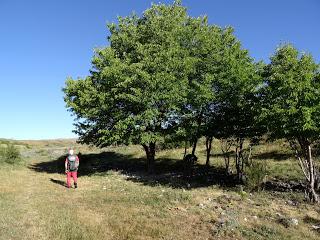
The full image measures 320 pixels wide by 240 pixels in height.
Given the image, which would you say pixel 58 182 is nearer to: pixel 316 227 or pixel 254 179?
pixel 254 179

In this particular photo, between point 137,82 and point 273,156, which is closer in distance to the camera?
point 137,82

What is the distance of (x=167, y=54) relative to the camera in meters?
31.6

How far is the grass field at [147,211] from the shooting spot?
48.4 ft

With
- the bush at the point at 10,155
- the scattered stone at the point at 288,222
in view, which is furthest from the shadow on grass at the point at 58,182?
the bush at the point at 10,155

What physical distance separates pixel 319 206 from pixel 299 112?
14.5 ft

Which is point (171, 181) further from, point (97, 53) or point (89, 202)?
point (97, 53)

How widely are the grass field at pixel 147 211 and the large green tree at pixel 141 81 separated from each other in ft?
15.6

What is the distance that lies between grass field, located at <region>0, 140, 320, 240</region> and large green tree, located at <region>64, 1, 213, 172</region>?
4767 mm

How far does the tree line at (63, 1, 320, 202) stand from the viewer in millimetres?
28594

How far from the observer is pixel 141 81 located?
31.4 m

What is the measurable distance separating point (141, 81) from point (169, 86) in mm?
2266

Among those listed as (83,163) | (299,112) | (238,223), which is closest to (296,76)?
(299,112)

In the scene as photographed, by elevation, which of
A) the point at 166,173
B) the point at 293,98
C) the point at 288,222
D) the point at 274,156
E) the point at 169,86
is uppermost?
the point at 169,86

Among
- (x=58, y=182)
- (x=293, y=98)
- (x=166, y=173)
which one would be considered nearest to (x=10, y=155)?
(x=58, y=182)
